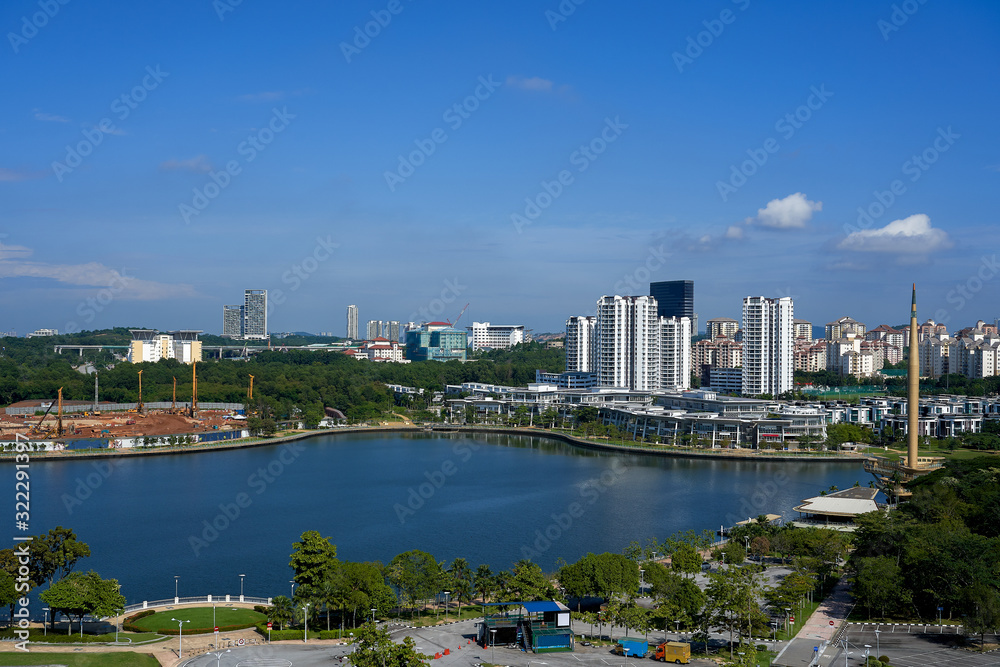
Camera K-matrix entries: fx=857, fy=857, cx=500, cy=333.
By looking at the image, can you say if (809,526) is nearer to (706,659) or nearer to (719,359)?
(706,659)

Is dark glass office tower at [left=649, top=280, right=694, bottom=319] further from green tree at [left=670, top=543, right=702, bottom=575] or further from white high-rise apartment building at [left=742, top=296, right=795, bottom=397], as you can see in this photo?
green tree at [left=670, top=543, right=702, bottom=575]

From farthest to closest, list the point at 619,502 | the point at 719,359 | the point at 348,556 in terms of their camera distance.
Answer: the point at 719,359 → the point at 619,502 → the point at 348,556

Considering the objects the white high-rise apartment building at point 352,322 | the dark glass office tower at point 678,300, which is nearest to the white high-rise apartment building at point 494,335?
the dark glass office tower at point 678,300

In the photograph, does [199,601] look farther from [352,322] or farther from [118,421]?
[352,322]

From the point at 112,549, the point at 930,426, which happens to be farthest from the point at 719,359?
the point at 112,549

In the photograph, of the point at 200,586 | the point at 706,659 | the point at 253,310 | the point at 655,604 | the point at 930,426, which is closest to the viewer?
the point at 706,659

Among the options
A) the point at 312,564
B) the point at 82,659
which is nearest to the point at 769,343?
the point at 312,564
